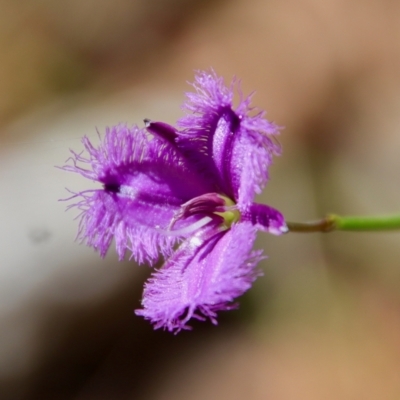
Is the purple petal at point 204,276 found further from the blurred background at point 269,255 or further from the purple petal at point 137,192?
the blurred background at point 269,255

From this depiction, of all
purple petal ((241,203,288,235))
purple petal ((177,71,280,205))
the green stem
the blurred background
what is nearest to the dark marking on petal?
purple petal ((177,71,280,205))

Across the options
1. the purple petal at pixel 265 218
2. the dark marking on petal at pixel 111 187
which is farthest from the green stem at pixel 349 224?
the dark marking on petal at pixel 111 187

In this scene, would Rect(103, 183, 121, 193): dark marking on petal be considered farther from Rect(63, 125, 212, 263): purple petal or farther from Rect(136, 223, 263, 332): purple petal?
Rect(136, 223, 263, 332): purple petal

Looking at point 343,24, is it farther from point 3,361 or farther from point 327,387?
point 3,361

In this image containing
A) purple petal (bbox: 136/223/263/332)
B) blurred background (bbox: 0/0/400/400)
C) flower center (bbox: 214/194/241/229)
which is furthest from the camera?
blurred background (bbox: 0/0/400/400)

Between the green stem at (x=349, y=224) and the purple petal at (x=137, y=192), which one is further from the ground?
the purple petal at (x=137, y=192)

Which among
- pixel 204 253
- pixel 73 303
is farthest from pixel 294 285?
pixel 204 253
